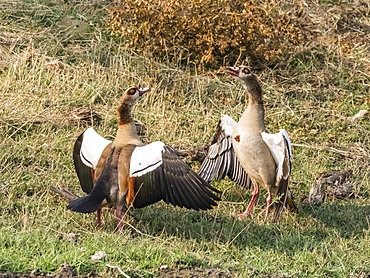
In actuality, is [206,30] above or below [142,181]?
above

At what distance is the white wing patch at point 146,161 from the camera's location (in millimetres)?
5445

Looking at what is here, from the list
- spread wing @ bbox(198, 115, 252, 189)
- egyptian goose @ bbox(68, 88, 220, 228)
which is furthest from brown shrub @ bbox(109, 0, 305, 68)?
egyptian goose @ bbox(68, 88, 220, 228)

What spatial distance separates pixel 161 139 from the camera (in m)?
7.64

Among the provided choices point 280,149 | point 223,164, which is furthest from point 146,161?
point 223,164

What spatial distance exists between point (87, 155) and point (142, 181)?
29.9 inches

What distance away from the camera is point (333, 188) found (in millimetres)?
6812

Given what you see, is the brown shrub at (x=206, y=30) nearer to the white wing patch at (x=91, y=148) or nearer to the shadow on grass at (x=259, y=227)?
the white wing patch at (x=91, y=148)

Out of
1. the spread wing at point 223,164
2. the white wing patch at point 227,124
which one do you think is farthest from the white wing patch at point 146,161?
the spread wing at point 223,164

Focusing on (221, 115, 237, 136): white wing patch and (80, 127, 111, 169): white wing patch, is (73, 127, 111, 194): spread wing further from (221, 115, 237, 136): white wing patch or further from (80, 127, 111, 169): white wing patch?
(221, 115, 237, 136): white wing patch

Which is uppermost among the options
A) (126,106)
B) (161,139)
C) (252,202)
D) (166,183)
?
(126,106)

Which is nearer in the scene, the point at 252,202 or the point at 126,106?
the point at 126,106

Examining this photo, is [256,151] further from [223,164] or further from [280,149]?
[223,164]

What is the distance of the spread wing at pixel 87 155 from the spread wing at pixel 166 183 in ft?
1.89

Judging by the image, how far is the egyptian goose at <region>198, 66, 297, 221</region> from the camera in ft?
20.0
